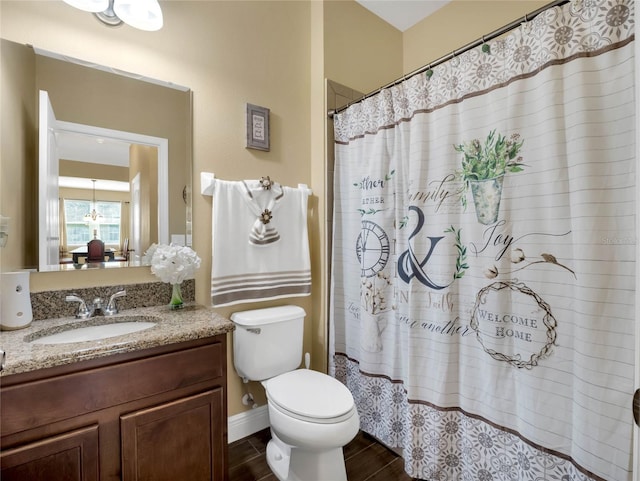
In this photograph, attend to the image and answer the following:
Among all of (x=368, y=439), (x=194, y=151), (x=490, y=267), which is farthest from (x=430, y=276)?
(x=194, y=151)

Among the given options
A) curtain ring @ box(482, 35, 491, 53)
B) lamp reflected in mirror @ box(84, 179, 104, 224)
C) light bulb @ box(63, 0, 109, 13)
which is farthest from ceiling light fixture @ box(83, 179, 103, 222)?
curtain ring @ box(482, 35, 491, 53)

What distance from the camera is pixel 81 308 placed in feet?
4.25

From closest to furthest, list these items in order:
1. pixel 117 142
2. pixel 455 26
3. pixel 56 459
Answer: pixel 56 459, pixel 117 142, pixel 455 26

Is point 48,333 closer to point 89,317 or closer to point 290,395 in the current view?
point 89,317

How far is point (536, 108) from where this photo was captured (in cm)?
111

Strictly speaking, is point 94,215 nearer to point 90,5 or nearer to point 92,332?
point 92,332

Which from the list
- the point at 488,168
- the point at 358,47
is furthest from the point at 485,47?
the point at 358,47

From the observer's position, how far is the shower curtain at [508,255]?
3.13 ft

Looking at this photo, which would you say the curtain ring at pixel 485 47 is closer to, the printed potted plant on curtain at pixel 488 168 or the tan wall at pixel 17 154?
the printed potted plant on curtain at pixel 488 168

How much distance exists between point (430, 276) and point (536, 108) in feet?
2.56

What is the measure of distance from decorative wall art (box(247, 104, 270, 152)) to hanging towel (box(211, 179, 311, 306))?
0.25m

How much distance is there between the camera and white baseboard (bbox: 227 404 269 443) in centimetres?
174

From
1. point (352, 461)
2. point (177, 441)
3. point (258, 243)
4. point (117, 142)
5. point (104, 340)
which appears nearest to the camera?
point (104, 340)

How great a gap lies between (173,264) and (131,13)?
45.5 inches
